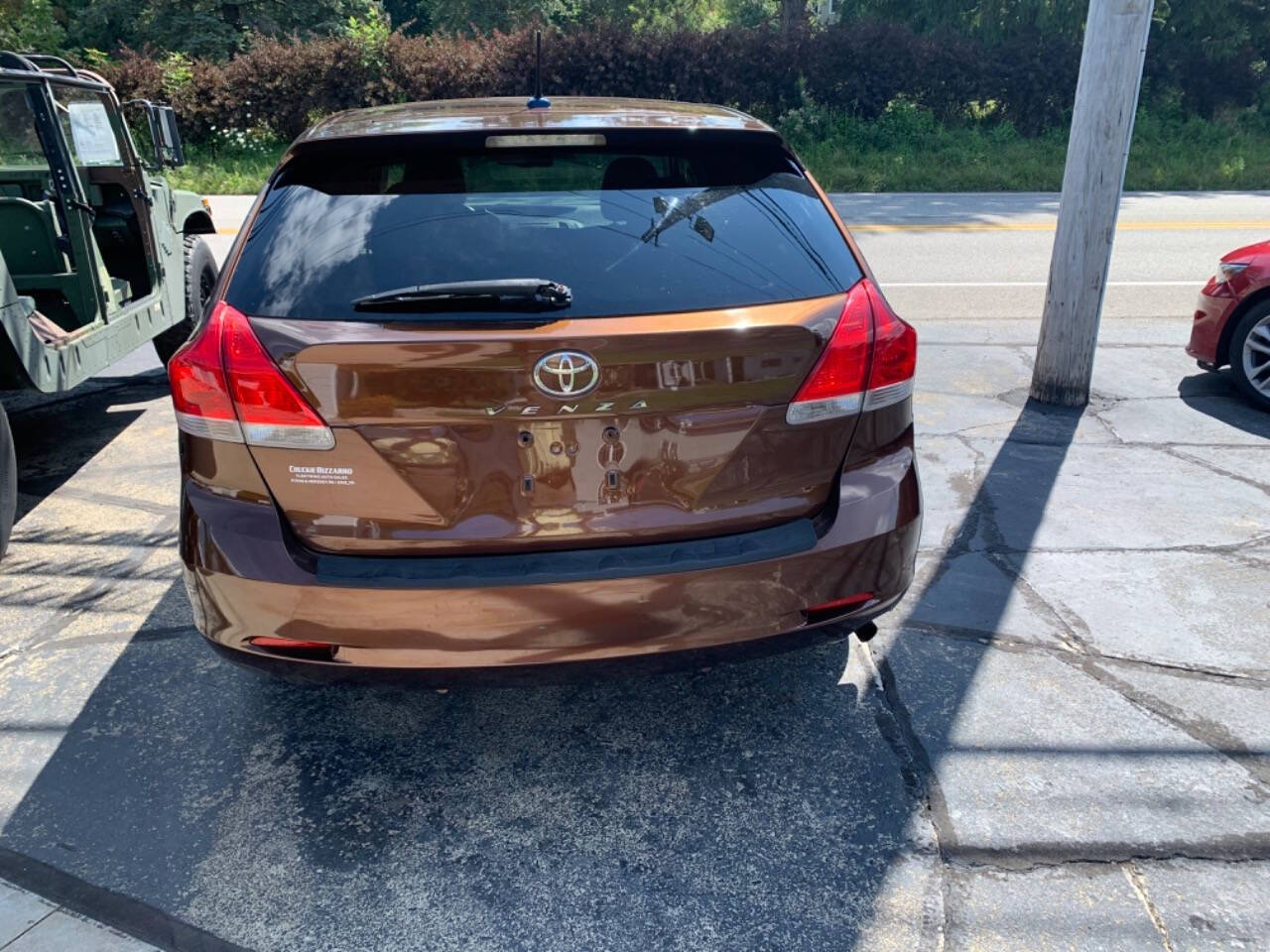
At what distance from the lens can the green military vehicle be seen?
4.54 metres

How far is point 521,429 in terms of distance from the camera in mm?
2357

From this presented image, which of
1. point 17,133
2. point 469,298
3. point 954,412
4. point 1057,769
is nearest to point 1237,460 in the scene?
point 954,412

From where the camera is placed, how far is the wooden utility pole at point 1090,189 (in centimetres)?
534

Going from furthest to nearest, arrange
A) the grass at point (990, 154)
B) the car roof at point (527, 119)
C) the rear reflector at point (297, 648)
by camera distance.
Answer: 1. the grass at point (990, 154)
2. the car roof at point (527, 119)
3. the rear reflector at point (297, 648)

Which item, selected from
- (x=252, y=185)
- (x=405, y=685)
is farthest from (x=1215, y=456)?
(x=252, y=185)

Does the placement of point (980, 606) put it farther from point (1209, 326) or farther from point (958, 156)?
point (958, 156)

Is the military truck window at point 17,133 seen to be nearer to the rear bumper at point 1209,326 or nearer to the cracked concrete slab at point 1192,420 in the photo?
the cracked concrete slab at point 1192,420

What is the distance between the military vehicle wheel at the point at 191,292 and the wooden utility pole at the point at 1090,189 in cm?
537

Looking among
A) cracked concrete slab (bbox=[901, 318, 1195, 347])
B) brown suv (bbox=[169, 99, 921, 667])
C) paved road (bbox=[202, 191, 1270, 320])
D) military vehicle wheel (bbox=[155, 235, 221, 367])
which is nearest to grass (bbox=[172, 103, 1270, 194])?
paved road (bbox=[202, 191, 1270, 320])

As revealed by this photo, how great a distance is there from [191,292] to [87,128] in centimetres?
120

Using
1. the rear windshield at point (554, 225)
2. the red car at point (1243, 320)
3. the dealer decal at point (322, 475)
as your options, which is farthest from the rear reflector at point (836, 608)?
the red car at point (1243, 320)

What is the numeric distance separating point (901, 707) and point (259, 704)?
2044 millimetres

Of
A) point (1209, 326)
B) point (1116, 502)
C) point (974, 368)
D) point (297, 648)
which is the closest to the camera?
point (297, 648)

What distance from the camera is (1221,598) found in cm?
381
